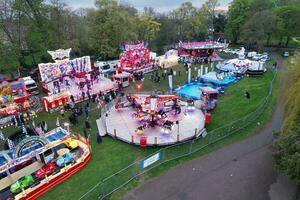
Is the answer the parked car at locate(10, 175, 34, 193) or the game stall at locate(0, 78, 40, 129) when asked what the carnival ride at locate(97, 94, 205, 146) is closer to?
the parked car at locate(10, 175, 34, 193)

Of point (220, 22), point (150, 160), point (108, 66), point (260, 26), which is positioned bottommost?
point (150, 160)

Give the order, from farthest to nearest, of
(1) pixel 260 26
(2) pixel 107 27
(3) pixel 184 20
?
(3) pixel 184 20, (1) pixel 260 26, (2) pixel 107 27

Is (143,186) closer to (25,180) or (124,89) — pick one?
(25,180)

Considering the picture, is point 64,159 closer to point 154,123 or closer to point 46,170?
point 46,170

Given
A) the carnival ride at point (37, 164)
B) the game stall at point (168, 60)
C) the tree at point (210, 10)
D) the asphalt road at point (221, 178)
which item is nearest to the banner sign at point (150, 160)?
the asphalt road at point (221, 178)

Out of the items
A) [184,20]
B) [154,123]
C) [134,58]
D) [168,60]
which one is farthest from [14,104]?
[184,20]

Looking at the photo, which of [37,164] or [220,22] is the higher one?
[220,22]
